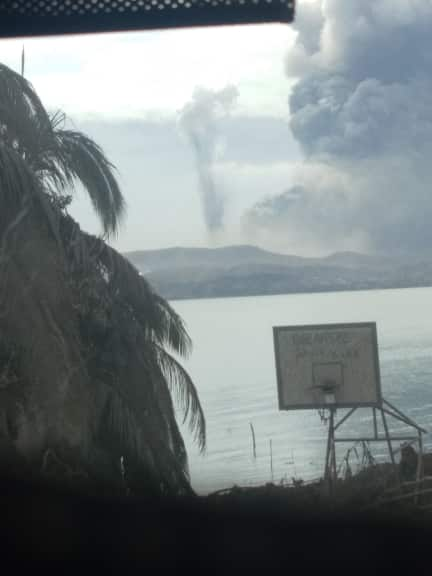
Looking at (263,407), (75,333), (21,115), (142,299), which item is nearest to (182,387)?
(142,299)

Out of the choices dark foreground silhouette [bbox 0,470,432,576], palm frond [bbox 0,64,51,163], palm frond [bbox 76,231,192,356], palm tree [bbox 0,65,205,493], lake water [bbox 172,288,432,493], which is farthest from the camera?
lake water [bbox 172,288,432,493]

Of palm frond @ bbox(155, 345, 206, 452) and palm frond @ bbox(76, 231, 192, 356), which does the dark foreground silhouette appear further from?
palm frond @ bbox(155, 345, 206, 452)

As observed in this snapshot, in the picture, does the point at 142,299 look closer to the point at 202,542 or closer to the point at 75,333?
the point at 75,333

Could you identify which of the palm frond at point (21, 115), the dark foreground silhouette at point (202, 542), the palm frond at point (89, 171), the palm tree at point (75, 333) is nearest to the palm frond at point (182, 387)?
the palm tree at point (75, 333)

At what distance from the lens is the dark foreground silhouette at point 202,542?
3822 millimetres

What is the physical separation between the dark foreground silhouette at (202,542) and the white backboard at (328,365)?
11.8 m

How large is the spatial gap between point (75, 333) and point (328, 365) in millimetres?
5833

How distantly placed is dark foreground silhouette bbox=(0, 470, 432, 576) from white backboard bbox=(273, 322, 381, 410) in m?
11.8

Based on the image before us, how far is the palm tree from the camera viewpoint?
1146cm

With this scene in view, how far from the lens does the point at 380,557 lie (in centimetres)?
379

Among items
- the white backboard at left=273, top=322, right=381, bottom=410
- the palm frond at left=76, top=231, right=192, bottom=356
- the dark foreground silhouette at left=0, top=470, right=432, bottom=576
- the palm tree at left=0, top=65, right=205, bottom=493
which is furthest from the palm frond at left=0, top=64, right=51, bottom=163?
the dark foreground silhouette at left=0, top=470, right=432, bottom=576

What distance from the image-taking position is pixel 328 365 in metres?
16.8

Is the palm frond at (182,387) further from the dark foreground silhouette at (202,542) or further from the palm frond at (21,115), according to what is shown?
the dark foreground silhouette at (202,542)

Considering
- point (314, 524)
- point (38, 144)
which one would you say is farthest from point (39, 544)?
point (38, 144)
